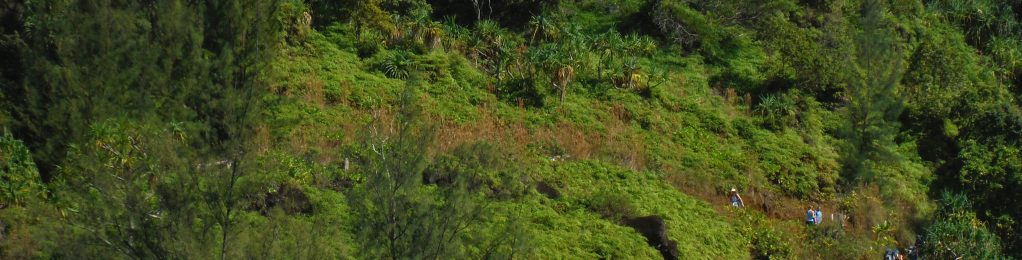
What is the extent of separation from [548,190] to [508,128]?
3.84 meters

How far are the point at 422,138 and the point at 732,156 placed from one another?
15.4 metres

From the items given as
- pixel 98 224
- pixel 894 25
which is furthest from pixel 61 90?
pixel 894 25

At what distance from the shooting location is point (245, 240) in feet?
36.1

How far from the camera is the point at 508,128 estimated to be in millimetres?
24422

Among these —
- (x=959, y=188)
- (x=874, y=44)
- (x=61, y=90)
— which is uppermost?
(x=61, y=90)

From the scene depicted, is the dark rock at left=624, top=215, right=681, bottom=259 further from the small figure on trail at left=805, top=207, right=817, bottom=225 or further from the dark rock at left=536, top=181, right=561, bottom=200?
the small figure on trail at left=805, top=207, right=817, bottom=225

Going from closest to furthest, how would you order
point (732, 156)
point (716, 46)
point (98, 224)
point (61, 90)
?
point (98, 224) < point (61, 90) < point (732, 156) < point (716, 46)

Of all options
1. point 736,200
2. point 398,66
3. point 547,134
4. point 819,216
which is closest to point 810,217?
point 819,216

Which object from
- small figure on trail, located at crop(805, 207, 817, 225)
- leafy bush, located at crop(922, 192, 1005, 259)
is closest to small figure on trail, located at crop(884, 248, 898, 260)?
leafy bush, located at crop(922, 192, 1005, 259)

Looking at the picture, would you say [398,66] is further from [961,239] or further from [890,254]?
[961,239]

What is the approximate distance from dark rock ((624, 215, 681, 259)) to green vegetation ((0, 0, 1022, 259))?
6 cm

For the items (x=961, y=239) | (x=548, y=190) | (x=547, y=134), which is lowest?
(x=961, y=239)

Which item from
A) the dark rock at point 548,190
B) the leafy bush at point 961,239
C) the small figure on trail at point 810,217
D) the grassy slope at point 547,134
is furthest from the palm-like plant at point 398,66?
the leafy bush at point 961,239

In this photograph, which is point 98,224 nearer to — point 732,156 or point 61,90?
point 61,90
